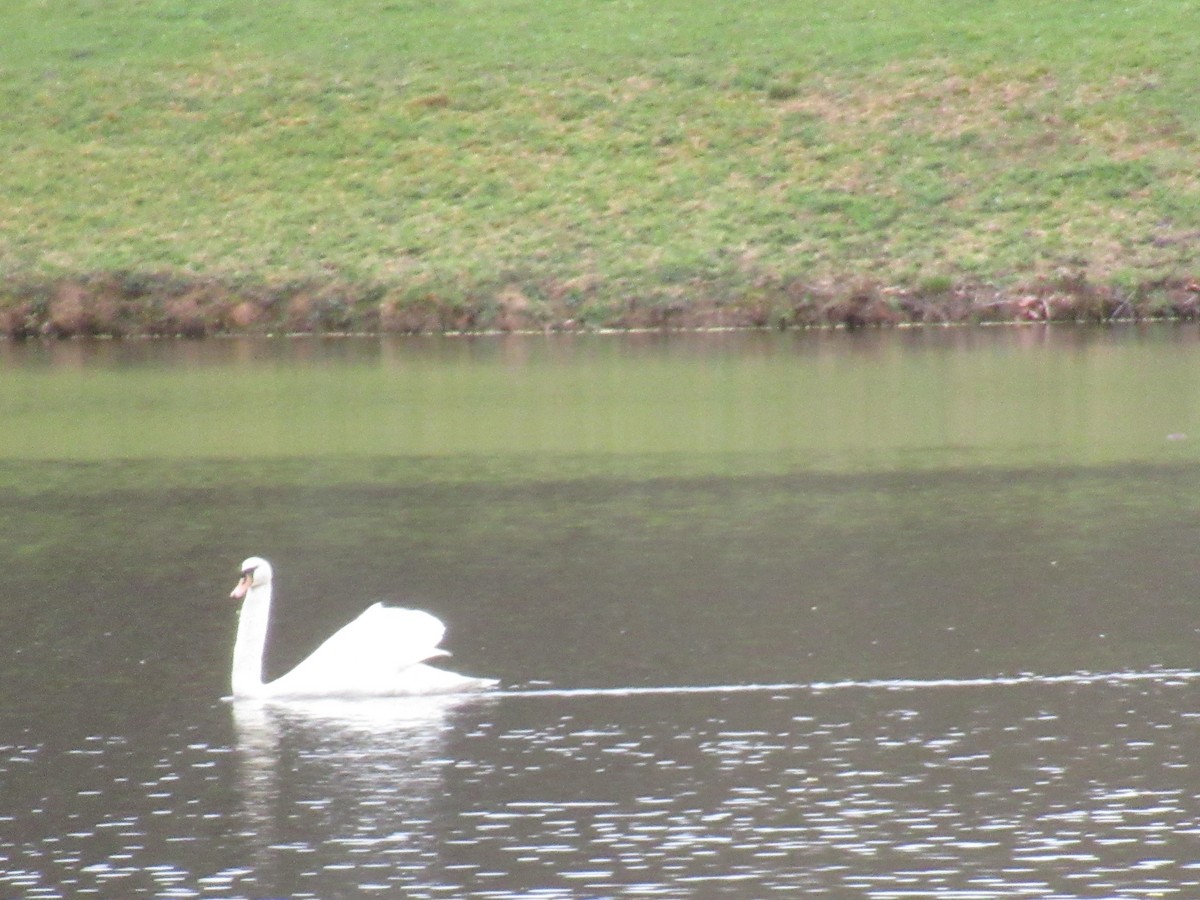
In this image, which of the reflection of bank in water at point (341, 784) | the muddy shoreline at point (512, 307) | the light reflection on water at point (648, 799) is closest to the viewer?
the light reflection on water at point (648, 799)

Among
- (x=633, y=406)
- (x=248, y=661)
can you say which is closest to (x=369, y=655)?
(x=248, y=661)

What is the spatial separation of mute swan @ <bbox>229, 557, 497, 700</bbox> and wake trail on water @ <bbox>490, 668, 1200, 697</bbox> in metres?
0.44

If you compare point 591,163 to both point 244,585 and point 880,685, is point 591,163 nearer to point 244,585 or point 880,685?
point 244,585

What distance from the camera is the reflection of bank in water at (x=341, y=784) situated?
1049cm

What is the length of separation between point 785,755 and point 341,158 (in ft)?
174

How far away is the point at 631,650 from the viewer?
14.8 metres

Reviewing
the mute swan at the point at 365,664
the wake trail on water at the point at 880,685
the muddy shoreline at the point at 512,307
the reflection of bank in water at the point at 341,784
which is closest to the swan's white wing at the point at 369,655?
the mute swan at the point at 365,664

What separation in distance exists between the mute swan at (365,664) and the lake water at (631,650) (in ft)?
0.44

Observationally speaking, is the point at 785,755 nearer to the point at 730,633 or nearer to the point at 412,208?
the point at 730,633

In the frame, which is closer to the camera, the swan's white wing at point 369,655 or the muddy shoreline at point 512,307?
the swan's white wing at point 369,655

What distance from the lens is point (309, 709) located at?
13578 mm

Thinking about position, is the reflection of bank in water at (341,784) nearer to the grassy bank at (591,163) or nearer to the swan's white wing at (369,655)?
the swan's white wing at (369,655)

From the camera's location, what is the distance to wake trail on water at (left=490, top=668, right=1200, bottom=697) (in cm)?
1357

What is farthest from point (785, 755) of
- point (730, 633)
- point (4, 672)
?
point (4, 672)
